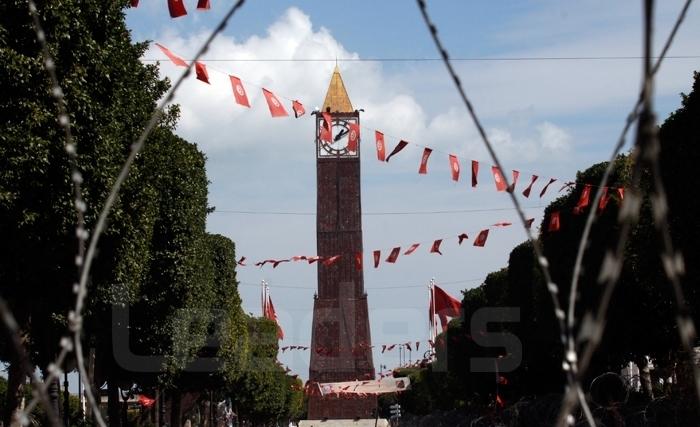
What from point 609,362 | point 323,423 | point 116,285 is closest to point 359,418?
point 323,423

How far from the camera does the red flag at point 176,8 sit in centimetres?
1831

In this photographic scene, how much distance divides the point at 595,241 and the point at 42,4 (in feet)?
90.2

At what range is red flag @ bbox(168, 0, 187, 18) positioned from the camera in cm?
1831

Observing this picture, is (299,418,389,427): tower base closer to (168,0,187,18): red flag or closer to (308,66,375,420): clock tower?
(308,66,375,420): clock tower

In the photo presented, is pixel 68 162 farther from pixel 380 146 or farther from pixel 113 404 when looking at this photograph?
pixel 113 404

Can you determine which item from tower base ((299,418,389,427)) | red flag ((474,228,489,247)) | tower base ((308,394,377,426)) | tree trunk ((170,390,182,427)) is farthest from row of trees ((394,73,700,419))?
tower base ((308,394,377,426))

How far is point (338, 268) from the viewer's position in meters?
117

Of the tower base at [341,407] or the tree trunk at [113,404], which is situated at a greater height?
the tower base at [341,407]

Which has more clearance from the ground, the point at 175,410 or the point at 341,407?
the point at 341,407

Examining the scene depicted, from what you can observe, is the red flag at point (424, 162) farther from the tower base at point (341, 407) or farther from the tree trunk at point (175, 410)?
the tower base at point (341, 407)

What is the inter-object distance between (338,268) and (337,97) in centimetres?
1471

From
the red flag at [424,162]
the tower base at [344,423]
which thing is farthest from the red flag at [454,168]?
the tower base at [344,423]

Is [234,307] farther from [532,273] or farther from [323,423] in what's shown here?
[323,423]

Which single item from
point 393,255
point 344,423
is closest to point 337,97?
point 344,423
